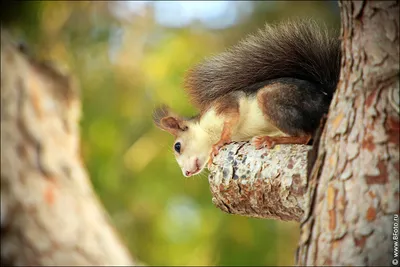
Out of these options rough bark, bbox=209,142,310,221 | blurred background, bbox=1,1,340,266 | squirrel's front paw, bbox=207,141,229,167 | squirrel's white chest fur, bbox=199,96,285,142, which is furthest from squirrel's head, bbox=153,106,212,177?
blurred background, bbox=1,1,340,266

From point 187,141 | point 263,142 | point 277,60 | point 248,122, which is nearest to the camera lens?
point 263,142

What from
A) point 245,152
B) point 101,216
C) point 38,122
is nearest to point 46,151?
point 38,122

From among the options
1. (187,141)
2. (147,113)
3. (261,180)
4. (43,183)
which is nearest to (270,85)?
(261,180)

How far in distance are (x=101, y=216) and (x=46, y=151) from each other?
1.21 feet

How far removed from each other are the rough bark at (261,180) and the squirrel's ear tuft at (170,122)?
0.50 m

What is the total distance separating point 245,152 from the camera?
5.12 feet

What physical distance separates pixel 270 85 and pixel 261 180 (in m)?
0.30

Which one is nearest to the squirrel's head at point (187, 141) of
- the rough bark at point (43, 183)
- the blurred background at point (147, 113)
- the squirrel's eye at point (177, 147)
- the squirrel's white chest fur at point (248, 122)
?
the squirrel's eye at point (177, 147)

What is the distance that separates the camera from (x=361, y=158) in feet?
3.54

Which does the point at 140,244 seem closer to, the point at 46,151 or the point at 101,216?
the point at 101,216

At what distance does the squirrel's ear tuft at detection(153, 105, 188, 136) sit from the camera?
2.12 m

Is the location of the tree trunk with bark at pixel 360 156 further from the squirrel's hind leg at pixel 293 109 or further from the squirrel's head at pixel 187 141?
the squirrel's head at pixel 187 141

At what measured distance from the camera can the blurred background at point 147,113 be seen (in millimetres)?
3562

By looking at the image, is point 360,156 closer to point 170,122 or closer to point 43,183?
point 170,122
